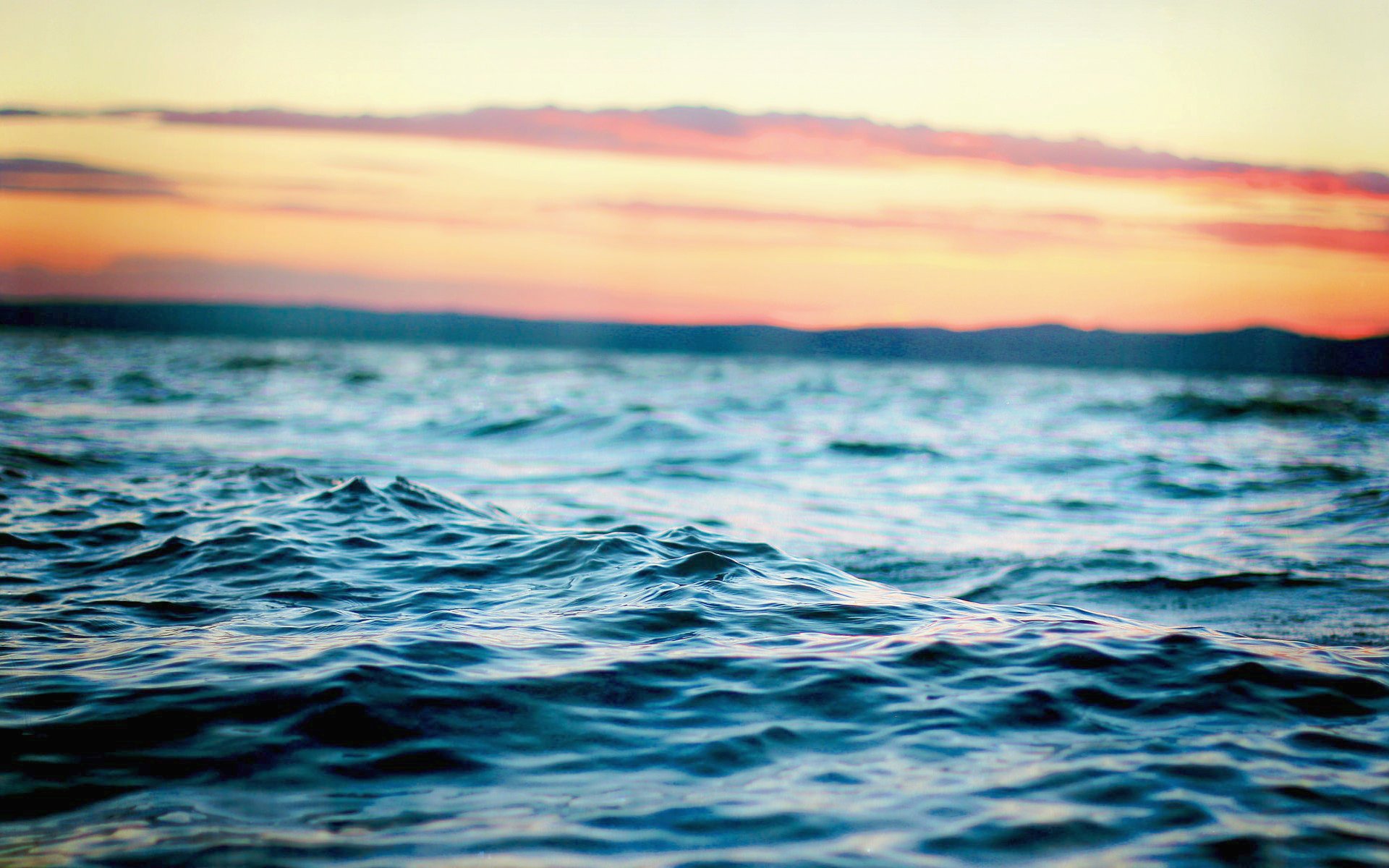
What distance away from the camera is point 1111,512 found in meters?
13.3

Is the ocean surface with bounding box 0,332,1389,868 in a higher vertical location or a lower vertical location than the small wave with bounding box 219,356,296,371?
lower

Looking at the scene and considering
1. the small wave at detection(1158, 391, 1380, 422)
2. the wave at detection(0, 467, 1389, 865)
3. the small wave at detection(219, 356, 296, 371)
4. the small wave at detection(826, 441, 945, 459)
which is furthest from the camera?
the small wave at detection(219, 356, 296, 371)

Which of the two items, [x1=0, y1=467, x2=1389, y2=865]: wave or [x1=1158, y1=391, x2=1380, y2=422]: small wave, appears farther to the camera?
[x1=1158, y1=391, x2=1380, y2=422]: small wave

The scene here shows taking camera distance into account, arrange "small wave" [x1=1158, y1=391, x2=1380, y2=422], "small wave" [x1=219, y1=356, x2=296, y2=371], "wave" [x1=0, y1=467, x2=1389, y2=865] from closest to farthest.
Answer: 1. "wave" [x1=0, y1=467, x2=1389, y2=865]
2. "small wave" [x1=1158, y1=391, x2=1380, y2=422]
3. "small wave" [x1=219, y1=356, x2=296, y2=371]

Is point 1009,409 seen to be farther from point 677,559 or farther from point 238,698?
point 238,698

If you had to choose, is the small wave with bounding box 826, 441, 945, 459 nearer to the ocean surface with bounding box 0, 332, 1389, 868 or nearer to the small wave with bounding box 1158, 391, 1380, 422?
the ocean surface with bounding box 0, 332, 1389, 868

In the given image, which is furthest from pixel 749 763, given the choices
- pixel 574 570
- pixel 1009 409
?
pixel 1009 409

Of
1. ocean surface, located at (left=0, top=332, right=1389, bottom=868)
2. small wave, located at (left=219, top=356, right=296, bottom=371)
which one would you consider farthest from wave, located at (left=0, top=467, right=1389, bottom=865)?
small wave, located at (left=219, top=356, right=296, bottom=371)

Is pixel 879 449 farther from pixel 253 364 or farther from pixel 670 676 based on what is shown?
pixel 253 364

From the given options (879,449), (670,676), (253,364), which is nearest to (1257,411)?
(879,449)

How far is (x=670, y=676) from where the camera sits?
5141 millimetres

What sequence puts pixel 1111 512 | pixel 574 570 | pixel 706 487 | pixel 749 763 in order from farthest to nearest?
pixel 706 487, pixel 1111 512, pixel 574 570, pixel 749 763

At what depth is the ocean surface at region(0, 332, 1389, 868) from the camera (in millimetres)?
3564

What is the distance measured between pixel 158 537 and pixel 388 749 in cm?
563
